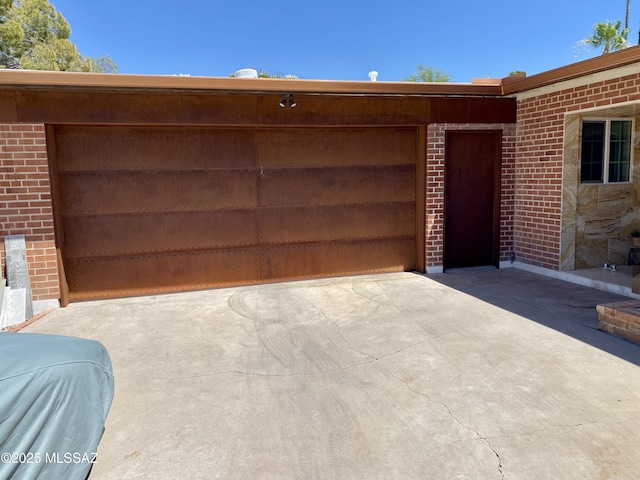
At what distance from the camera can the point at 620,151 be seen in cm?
703

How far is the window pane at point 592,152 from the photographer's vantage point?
6.72 m

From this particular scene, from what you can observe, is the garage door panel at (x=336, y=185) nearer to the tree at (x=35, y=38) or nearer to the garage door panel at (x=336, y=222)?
the garage door panel at (x=336, y=222)

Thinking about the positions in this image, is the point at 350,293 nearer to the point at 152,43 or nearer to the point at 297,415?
the point at 297,415

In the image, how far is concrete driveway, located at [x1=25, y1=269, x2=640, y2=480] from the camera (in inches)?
103

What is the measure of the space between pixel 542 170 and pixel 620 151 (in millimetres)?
1302

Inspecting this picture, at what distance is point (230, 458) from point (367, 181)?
17.0ft

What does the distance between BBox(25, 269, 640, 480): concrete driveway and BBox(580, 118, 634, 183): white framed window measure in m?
2.12

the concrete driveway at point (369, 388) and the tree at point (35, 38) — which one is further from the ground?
the tree at point (35, 38)

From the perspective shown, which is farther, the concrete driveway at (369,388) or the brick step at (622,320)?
the brick step at (622,320)

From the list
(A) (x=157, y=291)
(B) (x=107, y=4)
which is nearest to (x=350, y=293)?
(A) (x=157, y=291)

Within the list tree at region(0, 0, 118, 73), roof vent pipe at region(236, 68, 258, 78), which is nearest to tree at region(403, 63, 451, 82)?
tree at region(0, 0, 118, 73)

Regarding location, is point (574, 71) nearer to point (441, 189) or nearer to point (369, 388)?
point (441, 189)

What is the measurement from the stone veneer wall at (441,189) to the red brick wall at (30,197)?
534 centimetres

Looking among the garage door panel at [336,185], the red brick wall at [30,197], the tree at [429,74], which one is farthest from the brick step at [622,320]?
the tree at [429,74]
